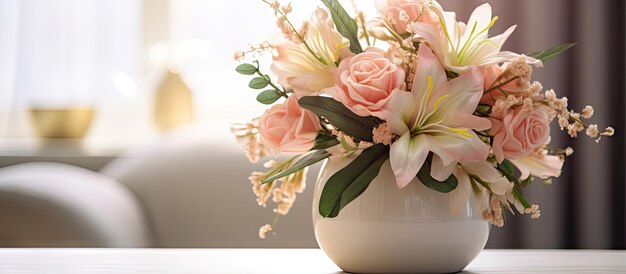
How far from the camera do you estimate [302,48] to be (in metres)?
0.88

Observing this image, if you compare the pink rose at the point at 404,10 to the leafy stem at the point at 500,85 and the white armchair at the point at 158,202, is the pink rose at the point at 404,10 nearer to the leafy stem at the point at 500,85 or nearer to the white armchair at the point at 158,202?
the leafy stem at the point at 500,85

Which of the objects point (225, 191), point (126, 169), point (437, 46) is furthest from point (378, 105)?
point (126, 169)

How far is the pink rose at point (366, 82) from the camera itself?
79 centimetres

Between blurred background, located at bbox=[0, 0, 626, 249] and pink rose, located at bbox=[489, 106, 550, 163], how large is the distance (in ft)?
3.24

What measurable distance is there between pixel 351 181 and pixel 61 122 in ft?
6.87

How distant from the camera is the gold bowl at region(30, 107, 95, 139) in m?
2.71

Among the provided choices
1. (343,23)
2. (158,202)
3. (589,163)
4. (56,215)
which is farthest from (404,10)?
(589,163)

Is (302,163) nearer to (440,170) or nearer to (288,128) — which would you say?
(288,128)

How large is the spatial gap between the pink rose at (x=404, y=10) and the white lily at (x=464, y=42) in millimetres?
12

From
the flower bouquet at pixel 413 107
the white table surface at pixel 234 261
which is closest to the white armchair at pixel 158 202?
the white table surface at pixel 234 261

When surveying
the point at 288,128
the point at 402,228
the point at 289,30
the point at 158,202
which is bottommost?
the point at 158,202

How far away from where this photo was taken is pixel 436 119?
32.0 inches

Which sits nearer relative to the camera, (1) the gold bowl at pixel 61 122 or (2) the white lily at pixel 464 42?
(2) the white lily at pixel 464 42

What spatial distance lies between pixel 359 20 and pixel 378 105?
6.9 inches
